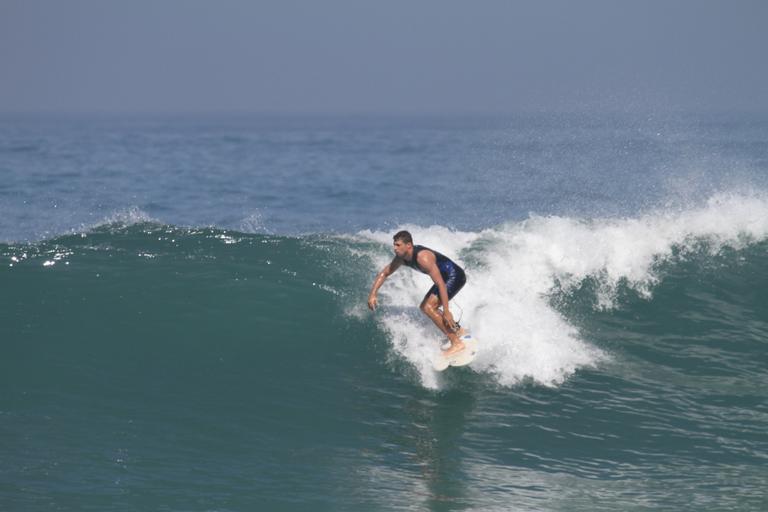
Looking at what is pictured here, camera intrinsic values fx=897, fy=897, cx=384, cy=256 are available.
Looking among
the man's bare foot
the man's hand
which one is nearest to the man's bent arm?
the man's hand

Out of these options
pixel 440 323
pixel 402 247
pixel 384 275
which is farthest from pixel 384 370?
pixel 402 247

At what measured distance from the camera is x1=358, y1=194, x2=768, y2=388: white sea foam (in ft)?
36.1

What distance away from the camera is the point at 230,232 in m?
15.7

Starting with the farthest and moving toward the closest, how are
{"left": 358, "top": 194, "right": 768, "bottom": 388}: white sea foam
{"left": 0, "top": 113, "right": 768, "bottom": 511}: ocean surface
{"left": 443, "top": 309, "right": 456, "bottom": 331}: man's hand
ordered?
{"left": 358, "top": 194, "right": 768, "bottom": 388}: white sea foam, {"left": 443, "top": 309, "right": 456, "bottom": 331}: man's hand, {"left": 0, "top": 113, "right": 768, "bottom": 511}: ocean surface

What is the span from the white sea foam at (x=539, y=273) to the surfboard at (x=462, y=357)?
1.05ft

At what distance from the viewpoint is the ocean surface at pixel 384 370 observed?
816 cm

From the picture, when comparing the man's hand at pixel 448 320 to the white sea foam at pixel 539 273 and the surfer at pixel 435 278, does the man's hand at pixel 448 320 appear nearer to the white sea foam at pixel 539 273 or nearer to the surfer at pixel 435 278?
the surfer at pixel 435 278

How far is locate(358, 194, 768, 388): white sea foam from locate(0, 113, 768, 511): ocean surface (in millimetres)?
39

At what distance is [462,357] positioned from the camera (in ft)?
33.6

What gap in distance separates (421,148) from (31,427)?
4416cm

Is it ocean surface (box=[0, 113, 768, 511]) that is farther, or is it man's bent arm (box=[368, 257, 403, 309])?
man's bent arm (box=[368, 257, 403, 309])

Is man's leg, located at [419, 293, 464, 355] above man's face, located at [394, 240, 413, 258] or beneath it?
beneath

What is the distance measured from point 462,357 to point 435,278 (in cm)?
98

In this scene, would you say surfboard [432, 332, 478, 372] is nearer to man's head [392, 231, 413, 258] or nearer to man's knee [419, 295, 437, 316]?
man's knee [419, 295, 437, 316]
